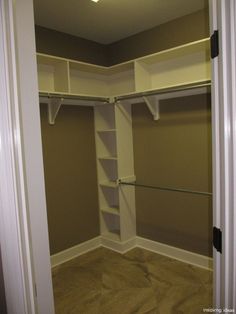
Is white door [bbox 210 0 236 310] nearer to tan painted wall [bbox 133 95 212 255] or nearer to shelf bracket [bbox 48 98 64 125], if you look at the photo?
tan painted wall [bbox 133 95 212 255]

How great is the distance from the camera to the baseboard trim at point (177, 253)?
2.85 metres

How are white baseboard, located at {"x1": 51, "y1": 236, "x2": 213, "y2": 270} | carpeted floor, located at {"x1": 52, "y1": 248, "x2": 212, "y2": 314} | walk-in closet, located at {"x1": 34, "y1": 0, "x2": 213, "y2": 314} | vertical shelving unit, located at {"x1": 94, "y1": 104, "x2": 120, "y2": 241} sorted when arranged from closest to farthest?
carpeted floor, located at {"x1": 52, "y1": 248, "x2": 212, "y2": 314}, walk-in closet, located at {"x1": 34, "y1": 0, "x2": 213, "y2": 314}, white baseboard, located at {"x1": 51, "y1": 236, "x2": 213, "y2": 270}, vertical shelving unit, located at {"x1": 94, "y1": 104, "x2": 120, "y2": 241}

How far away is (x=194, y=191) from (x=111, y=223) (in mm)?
1434

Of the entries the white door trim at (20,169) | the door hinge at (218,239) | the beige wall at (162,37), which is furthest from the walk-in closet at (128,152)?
the door hinge at (218,239)

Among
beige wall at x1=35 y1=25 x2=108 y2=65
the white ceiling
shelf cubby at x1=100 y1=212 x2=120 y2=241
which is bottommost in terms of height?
shelf cubby at x1=100 y1=212 x2=120 y2=241

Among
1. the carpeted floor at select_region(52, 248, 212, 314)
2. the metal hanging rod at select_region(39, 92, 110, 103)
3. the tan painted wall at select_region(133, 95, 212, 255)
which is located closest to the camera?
the carpeted floor at select_region(52, 248, 212, 314)

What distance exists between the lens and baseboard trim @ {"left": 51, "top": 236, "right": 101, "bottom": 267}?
10.0ft

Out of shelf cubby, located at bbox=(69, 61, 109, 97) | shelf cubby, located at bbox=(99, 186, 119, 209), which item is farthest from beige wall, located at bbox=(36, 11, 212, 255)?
shelf cubby, located at bbox=(69, 61, 109, 97)

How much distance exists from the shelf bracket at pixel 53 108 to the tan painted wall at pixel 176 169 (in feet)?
3.28

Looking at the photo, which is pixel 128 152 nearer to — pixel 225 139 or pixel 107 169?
pixel 107 169

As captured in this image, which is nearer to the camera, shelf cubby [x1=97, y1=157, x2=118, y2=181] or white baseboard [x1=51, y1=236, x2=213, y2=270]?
white baseboard [x1=51, y1=236, x2=213, y2=270]

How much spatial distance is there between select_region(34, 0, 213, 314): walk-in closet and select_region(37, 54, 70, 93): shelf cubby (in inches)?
0.5

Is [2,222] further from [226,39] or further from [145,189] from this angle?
[145,189]

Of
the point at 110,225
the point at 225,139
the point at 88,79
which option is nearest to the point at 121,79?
the point at 88,79
